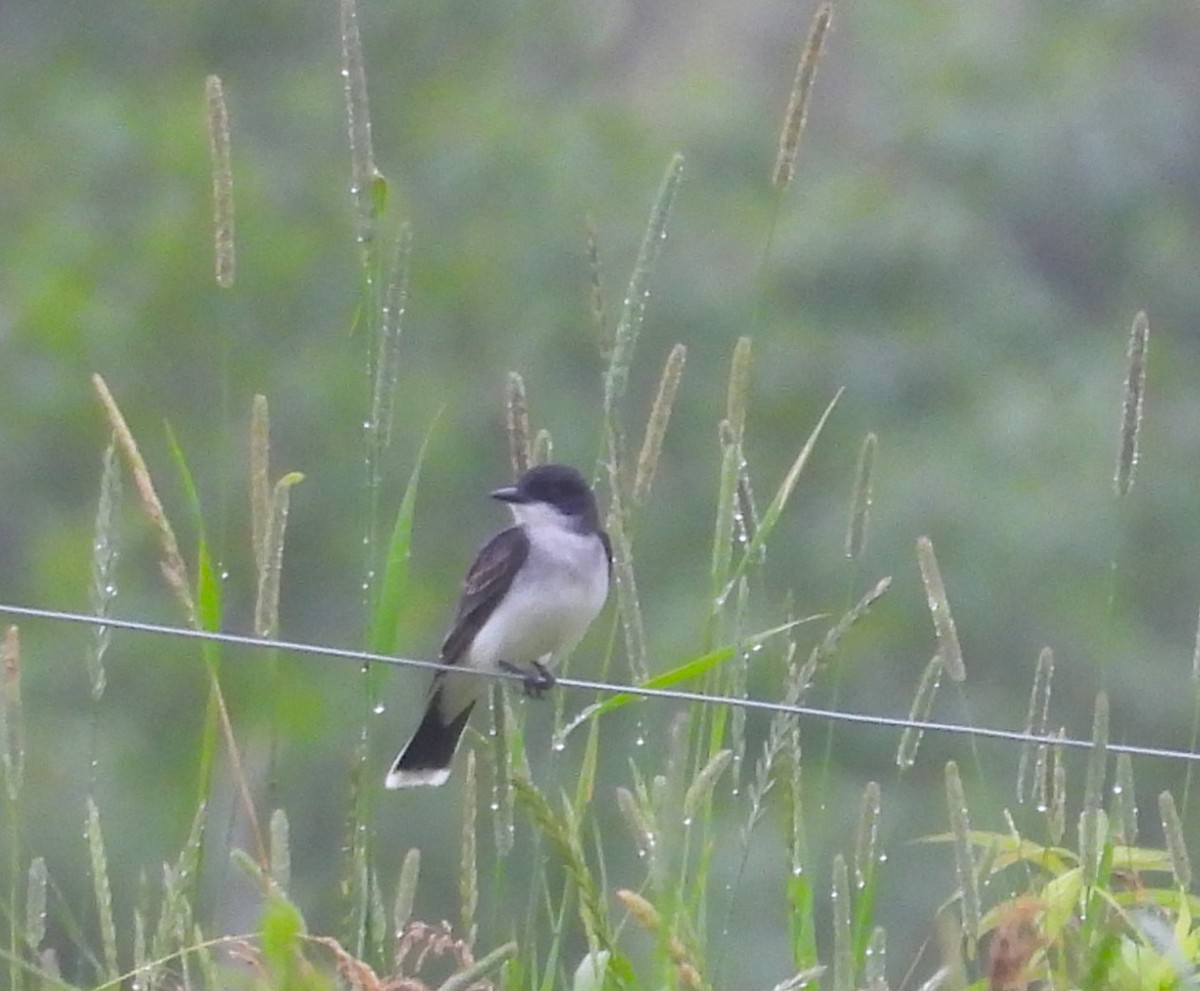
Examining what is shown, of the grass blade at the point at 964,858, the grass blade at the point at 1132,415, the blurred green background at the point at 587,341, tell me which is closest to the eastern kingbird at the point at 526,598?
the grass blade at the point at 1132,415

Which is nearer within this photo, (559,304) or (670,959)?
(670,959)

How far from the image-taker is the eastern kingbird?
17.2 ft

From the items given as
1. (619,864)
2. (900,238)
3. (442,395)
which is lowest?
(619,864)

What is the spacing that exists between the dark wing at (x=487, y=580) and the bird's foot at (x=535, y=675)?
13 cm

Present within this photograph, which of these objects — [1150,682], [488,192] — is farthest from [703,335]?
[1150,682]

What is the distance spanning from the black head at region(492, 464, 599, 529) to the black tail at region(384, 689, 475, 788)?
405 millimetres

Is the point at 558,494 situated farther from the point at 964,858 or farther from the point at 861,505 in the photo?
the point at 964,858

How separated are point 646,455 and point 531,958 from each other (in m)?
0.61

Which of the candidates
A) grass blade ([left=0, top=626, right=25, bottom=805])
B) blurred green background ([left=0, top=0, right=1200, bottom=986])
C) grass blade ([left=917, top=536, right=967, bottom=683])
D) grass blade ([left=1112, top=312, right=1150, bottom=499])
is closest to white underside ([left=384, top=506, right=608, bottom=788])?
grass blade ([left=917, top=536, right=967, bottom=683])

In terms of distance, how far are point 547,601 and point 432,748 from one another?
363mm

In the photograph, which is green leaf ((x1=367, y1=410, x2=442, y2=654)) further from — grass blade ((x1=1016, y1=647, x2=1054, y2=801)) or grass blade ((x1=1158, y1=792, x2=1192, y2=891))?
grass blade ((x1=1158, y1=792, x2=1192, y2=891))

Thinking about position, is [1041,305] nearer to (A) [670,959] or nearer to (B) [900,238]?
(B) [900,238]

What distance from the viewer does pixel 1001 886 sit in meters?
3.10

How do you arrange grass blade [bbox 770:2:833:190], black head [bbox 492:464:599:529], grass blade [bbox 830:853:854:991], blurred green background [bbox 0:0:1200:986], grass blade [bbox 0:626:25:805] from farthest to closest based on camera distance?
blurred green background [bbox 0:0:1200:986], black head [bbox 492:464:599:529], grass blade [bbox 770:2:833:190], grass blade [bbox 0:626:25:805], grass blade [bbox 830:853:854:991]
